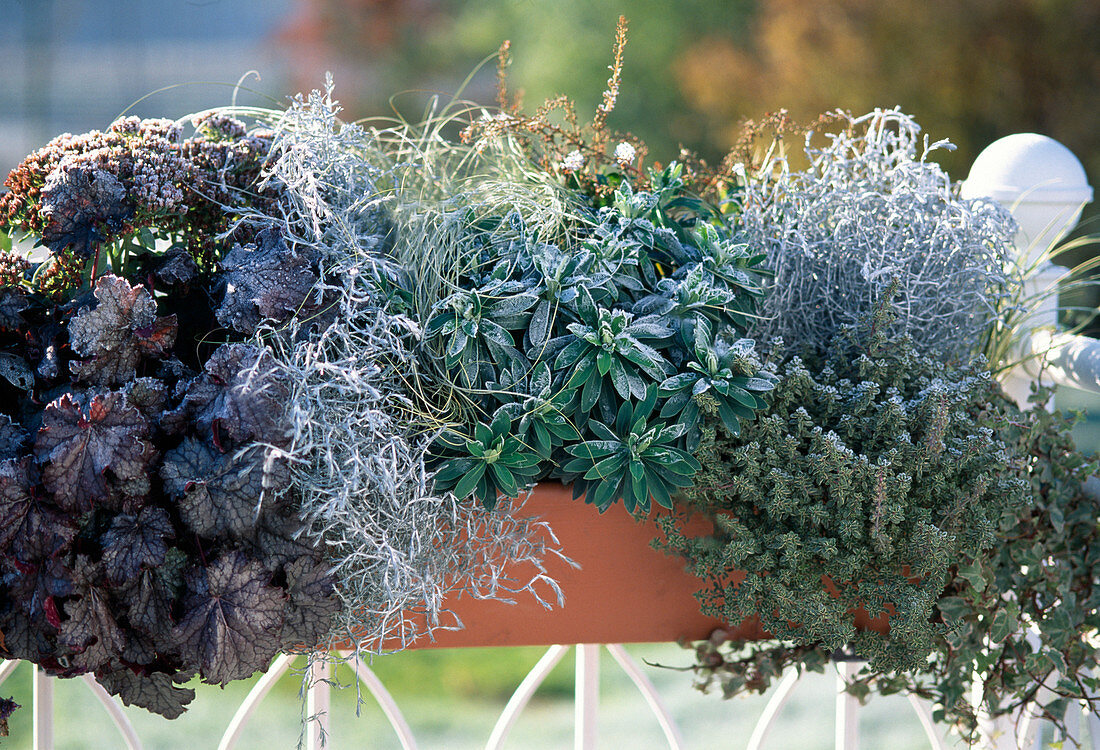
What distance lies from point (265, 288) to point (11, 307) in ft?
0.93

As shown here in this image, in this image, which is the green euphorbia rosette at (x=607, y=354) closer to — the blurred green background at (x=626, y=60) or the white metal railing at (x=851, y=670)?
the white metal railing at (x=851, y=670)

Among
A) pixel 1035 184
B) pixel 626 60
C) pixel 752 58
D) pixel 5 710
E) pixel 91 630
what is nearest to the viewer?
pixel 91 630

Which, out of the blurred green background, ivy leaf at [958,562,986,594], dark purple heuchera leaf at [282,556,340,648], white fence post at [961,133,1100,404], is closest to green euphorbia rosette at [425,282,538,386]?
dark purple heuchera leaf at [282,556,340,648]

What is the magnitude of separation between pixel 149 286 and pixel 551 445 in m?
0.45

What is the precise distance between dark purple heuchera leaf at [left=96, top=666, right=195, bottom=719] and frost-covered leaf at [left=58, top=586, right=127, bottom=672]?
3cm

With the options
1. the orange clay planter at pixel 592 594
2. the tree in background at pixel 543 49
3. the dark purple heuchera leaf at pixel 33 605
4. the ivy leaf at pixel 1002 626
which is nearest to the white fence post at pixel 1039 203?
the ivy leaf at pixel 1002 626

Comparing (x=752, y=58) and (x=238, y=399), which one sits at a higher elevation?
(x=752, y=58)

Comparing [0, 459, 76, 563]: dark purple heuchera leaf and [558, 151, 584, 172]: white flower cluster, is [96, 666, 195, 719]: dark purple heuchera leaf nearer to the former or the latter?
[0, 459, 76, 563]: dark purple heuchera leaf

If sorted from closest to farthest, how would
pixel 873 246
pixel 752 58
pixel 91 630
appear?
1. pixel 91 630
2. pixel 873 246
3. pixel 752 58

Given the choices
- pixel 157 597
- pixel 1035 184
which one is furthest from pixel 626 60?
pixel 157 597

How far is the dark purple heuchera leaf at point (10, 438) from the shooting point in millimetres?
783

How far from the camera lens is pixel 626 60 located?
255 inches

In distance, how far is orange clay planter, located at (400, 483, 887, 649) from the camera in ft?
3.11

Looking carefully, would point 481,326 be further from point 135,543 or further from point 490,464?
point 135,543
